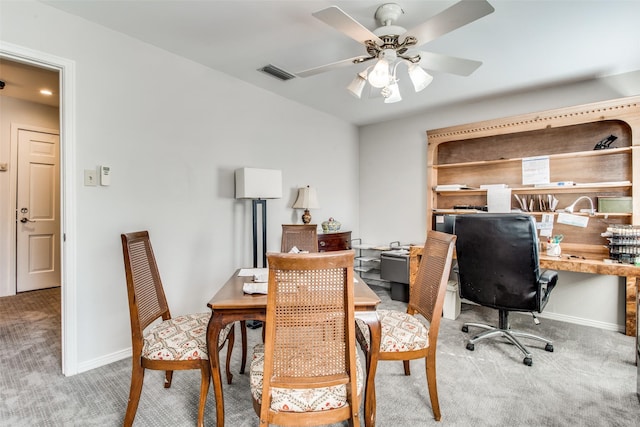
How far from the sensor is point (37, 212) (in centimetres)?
424

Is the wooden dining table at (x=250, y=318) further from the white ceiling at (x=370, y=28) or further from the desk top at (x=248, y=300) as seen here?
the white ceiling at (x=370, y=28)

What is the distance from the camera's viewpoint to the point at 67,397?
192cm

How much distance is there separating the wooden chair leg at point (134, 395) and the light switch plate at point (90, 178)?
139cm

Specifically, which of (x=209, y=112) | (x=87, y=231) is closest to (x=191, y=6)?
(x=209, y=112)

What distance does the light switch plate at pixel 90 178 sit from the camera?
89.1 inches

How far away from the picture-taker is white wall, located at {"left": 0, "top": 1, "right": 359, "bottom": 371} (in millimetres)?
2246

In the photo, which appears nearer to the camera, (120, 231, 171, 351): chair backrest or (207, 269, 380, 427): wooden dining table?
(207, 269, 380, 427): wooden dining table

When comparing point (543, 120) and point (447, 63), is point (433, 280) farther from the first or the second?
point (543, 120)

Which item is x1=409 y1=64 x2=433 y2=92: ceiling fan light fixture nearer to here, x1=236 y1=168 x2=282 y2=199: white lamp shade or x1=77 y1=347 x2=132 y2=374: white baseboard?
x1=236 y1=168 x2=282 y2=199: white lamp shade

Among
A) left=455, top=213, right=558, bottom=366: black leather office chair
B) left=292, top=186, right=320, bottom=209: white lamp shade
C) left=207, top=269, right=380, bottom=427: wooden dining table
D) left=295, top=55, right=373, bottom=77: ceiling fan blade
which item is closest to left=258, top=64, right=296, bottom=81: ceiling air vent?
left=295, top=55, right=373, bottom=77: ceiling fan blade

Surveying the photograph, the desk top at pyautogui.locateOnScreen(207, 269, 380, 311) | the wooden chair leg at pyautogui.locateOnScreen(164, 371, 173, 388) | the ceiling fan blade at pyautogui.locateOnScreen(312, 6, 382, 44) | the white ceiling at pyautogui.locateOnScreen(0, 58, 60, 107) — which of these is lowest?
the wooden chair leg at pyautogui.locateOnScreen(164, 371, 173, 388)

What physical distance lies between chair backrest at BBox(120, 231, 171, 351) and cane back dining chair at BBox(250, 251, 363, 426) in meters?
0.79

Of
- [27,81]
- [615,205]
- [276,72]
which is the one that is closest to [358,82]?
Result: [276,72]

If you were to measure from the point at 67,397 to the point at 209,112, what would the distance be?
240 centimetres
